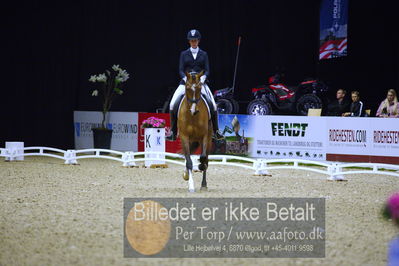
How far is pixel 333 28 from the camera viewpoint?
16.1 m

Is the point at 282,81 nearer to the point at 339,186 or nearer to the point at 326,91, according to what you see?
the point at 326,91

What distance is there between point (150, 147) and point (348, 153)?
411 cm

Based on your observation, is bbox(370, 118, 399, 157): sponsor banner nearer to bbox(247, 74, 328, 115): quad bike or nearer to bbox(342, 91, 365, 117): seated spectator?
bbox(342, 91, 365, 117): seated spectator

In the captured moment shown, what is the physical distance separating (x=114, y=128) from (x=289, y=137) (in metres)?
5.34

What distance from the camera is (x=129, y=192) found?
9375mm

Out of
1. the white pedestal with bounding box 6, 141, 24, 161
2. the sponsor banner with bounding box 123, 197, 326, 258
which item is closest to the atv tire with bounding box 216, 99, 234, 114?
the white pedestal with bounding box 6, 141, 24, 161

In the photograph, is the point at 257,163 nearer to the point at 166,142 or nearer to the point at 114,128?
the point at 166,142

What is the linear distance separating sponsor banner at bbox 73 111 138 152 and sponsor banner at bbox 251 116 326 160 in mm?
3610

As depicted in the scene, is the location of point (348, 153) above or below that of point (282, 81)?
below

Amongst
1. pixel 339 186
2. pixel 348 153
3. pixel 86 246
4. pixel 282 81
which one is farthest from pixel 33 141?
pixel 86 246

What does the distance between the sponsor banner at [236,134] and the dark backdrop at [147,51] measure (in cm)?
307

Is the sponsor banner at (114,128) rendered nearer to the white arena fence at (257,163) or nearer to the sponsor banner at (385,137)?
the white arena fence at (257,163)

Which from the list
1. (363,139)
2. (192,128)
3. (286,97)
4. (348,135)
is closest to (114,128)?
(286,97)

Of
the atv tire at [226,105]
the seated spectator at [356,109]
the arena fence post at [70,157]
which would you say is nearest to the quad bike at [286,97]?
the atv tire at [226,105]
